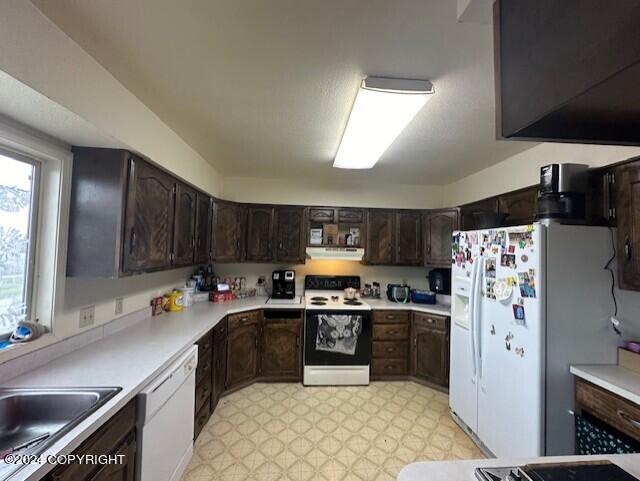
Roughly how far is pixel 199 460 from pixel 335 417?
1.13m

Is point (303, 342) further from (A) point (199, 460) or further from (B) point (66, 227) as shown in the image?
(B) point (66, 227)

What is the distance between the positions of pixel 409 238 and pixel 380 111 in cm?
219

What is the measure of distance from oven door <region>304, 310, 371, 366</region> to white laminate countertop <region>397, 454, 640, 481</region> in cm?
224

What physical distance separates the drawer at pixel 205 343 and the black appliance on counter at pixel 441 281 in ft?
8.73

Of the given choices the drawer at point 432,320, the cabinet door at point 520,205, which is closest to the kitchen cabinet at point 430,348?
the drawer at point 432,320

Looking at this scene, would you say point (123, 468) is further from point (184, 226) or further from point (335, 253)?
point (335, 253)

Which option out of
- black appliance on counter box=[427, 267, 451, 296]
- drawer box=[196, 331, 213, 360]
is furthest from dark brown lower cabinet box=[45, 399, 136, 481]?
black appliance on counter box=[427, 267, 451, 296]

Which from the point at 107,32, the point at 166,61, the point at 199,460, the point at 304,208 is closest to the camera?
the point at 107,32

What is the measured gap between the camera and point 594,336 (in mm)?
1691

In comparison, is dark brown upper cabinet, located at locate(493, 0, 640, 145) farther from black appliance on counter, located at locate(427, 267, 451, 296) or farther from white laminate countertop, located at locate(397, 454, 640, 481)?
black appliance on counter, located at locate(427, 267, 451, 296)

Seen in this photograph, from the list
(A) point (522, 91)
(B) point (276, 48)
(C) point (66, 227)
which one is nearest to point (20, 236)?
(C) point (66, 227)

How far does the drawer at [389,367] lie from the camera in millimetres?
3223

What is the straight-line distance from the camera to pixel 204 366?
2.26m

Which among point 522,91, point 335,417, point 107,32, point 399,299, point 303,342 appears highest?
point 107,32
